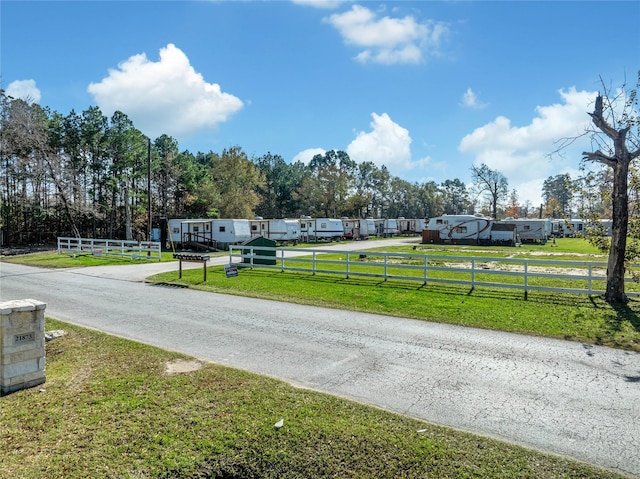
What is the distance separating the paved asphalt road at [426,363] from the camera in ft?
14.4

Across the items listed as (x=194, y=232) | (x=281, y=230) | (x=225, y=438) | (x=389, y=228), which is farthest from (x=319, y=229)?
(x=225, y=438)

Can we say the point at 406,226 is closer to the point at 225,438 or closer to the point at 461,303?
the point at 461,303

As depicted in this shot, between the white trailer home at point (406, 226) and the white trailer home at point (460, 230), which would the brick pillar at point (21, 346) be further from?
the white trailer home at point (406, 226)

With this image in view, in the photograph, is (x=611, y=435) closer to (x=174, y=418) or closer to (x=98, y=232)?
(x=174, y=418)

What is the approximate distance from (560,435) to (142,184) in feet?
150

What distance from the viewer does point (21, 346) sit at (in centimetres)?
530

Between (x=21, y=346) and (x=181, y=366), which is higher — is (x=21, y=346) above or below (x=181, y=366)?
above

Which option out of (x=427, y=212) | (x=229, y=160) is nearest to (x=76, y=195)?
(x=229, y=160)

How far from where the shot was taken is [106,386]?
525 cm

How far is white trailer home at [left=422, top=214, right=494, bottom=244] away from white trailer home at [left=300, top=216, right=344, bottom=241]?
341 inches

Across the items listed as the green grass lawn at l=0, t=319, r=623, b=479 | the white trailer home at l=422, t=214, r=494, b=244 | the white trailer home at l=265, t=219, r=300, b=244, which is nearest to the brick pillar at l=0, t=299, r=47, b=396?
the green grass lawn at l=0, t=319, r=623, b=479

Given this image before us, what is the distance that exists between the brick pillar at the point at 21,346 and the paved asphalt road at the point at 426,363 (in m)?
2.08

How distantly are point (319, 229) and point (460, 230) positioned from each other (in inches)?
516

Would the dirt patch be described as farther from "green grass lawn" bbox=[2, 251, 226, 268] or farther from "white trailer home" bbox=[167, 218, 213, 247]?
"white trailer home" bbox=[167, 218, 213, 247]
